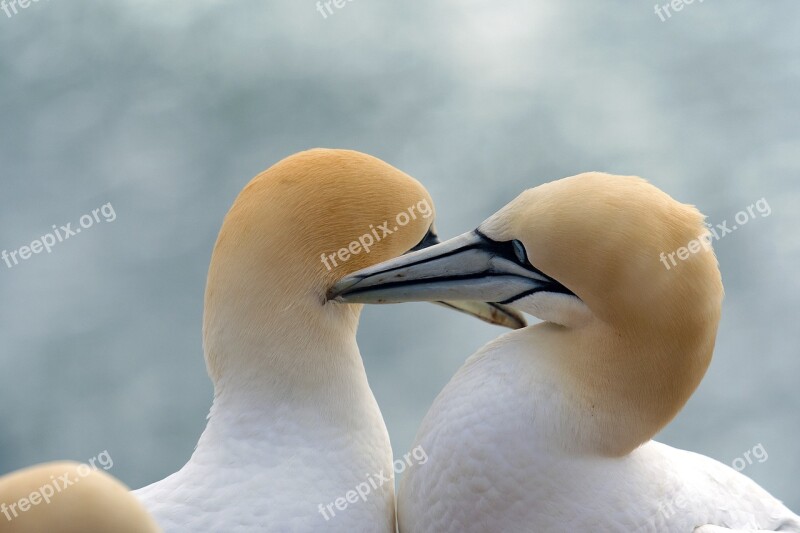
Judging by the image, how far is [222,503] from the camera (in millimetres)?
3953

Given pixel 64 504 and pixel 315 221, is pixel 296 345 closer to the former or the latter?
pixel 315 221

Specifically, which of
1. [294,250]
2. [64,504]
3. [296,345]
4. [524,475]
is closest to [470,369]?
[524,475]

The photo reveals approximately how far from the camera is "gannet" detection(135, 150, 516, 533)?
4.05 metres

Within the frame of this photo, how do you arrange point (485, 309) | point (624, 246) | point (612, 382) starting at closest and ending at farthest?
point (624, 246)
point (612, 382)
point (485, 309)

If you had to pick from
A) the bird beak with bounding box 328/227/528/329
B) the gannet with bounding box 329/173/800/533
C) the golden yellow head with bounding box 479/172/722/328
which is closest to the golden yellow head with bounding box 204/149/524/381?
the gannet with bounding box 329/173/800/533

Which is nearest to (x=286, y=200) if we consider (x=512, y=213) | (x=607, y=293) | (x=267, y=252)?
(x=267, y=252)

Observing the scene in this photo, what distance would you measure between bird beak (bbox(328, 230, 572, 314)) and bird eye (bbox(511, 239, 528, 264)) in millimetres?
21

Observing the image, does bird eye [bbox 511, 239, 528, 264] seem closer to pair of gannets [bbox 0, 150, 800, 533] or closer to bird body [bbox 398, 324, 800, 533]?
pair of gannets [bbox 0, 150, 800, 533]

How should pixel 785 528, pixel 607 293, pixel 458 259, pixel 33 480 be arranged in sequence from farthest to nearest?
1. pixel 785 528
2. pixel 458 259
3. pixel 607 293
4. pixel 33 480

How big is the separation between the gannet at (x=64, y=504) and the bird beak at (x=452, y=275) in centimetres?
129

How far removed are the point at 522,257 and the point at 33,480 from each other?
64.6 inches

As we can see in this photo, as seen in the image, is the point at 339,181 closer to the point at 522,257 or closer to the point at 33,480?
the point at 522,257

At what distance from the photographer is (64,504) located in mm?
2859

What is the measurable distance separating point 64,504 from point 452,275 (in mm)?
1557
